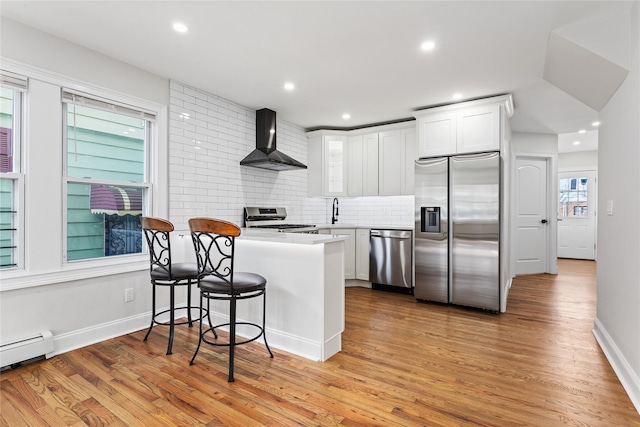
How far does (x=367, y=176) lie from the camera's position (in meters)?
5.13

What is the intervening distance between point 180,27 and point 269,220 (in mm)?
2629

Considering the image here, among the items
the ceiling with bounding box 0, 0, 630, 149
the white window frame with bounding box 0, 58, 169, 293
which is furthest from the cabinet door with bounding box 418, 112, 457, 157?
the white window frame with bounding box 0, 58, 169, 293

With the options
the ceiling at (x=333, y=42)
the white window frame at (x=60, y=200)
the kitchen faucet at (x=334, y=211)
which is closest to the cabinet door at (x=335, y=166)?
the kitchen faucet at (x=334, y=211)

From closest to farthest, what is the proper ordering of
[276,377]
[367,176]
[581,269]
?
[276,377] → [367,176] → [581,269]

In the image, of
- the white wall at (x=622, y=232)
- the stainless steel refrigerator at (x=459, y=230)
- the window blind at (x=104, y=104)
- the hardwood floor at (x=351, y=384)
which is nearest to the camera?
the hardwood floor at (x=351, y=384)

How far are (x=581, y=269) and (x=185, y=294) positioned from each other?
23.8 feet

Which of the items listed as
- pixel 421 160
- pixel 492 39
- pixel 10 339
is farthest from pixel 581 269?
pixel 10 339

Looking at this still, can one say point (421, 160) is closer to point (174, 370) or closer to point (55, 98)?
point (174, 370)

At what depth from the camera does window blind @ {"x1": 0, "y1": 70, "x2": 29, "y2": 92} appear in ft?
7.73

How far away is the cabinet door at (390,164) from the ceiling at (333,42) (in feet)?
3.12

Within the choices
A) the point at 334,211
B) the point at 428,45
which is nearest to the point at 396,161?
the point at 334,211

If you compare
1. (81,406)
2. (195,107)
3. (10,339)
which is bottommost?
(81,406)

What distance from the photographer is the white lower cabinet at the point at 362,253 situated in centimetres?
490

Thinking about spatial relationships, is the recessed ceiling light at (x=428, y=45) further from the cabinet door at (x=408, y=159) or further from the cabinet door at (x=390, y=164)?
the cabinet door at (x=390, y=164)
